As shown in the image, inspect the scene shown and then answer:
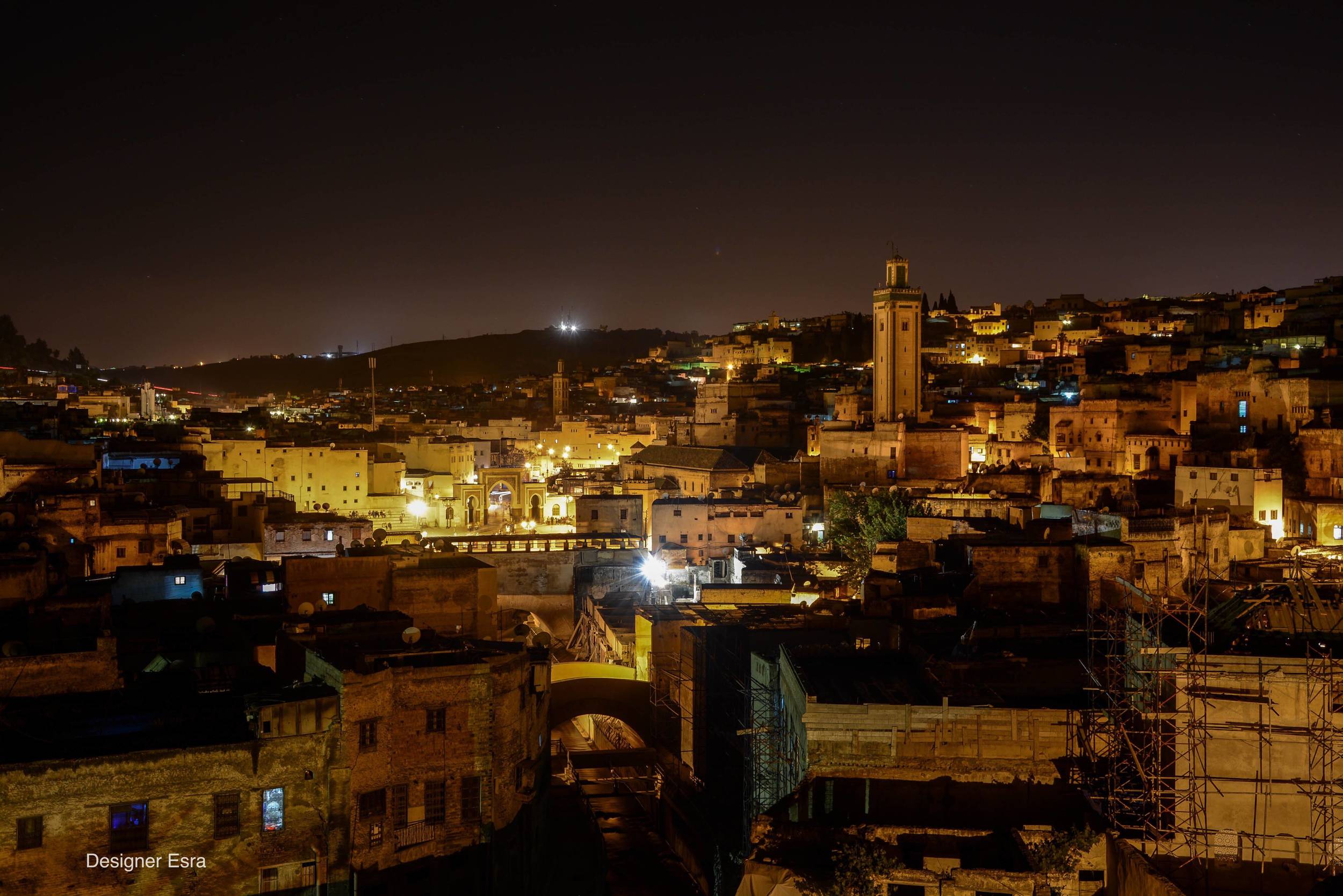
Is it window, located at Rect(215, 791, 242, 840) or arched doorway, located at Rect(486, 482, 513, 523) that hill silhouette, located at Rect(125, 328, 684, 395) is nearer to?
arched doorway, located at Rect(486, 482, 513, 523)

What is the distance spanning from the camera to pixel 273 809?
39.0ft

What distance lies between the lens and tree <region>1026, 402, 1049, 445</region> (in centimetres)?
4209

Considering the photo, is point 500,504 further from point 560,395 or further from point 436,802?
point 560,395

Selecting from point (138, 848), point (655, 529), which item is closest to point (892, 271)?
point (655, 529)

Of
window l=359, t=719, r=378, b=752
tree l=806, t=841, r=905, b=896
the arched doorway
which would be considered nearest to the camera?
tree l=806, t=841, r=905, b=896

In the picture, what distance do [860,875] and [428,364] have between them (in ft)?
511

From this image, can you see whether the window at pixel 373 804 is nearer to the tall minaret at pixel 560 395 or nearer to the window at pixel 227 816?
the window at pixel 227 816

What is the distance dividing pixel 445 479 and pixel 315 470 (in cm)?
554

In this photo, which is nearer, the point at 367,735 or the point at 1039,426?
the point at 367,735

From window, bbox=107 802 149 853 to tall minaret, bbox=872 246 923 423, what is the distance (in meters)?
34.5

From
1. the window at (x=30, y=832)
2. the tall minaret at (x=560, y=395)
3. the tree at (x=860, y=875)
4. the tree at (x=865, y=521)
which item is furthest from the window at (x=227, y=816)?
the tall minaret at (x=560, y=395)

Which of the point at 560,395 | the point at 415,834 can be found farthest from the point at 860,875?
the point at 560,395

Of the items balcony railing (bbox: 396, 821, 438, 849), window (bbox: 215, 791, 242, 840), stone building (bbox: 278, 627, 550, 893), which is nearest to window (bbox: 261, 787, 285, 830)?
window (bbox: 215, 791, 242, 840)

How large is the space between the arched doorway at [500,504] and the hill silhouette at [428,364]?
82.2 m
